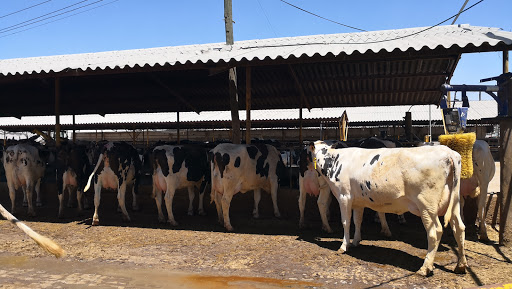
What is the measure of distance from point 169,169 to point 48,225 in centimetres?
307

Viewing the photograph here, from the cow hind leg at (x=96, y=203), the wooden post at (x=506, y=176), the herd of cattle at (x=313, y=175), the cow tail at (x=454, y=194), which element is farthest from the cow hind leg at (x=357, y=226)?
the cow hind leg at (x=96, y=203)

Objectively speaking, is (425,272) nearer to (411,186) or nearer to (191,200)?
(411,186)

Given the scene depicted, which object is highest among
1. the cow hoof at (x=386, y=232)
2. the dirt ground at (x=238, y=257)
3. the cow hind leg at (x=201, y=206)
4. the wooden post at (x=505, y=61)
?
the wooden post at (x=505, y=61)

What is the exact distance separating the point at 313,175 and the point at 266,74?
3681 mm

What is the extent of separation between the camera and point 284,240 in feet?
25.6

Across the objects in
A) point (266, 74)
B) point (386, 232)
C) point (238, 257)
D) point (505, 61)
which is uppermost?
point (266, 74)

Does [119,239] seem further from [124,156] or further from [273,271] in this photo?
[273,271]

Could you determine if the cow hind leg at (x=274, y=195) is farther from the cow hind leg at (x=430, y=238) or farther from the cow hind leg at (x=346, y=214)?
the cow hind leg at (x=430, y=238)

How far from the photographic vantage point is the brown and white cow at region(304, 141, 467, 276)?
5855 mm

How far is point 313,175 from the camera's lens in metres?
8.68

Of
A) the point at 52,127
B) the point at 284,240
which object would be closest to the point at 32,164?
the point at 284,240

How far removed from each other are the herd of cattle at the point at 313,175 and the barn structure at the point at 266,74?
1.20 meters

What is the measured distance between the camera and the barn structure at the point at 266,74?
8.13 meters

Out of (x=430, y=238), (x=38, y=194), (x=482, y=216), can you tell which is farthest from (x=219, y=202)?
(x=38, y=194)
